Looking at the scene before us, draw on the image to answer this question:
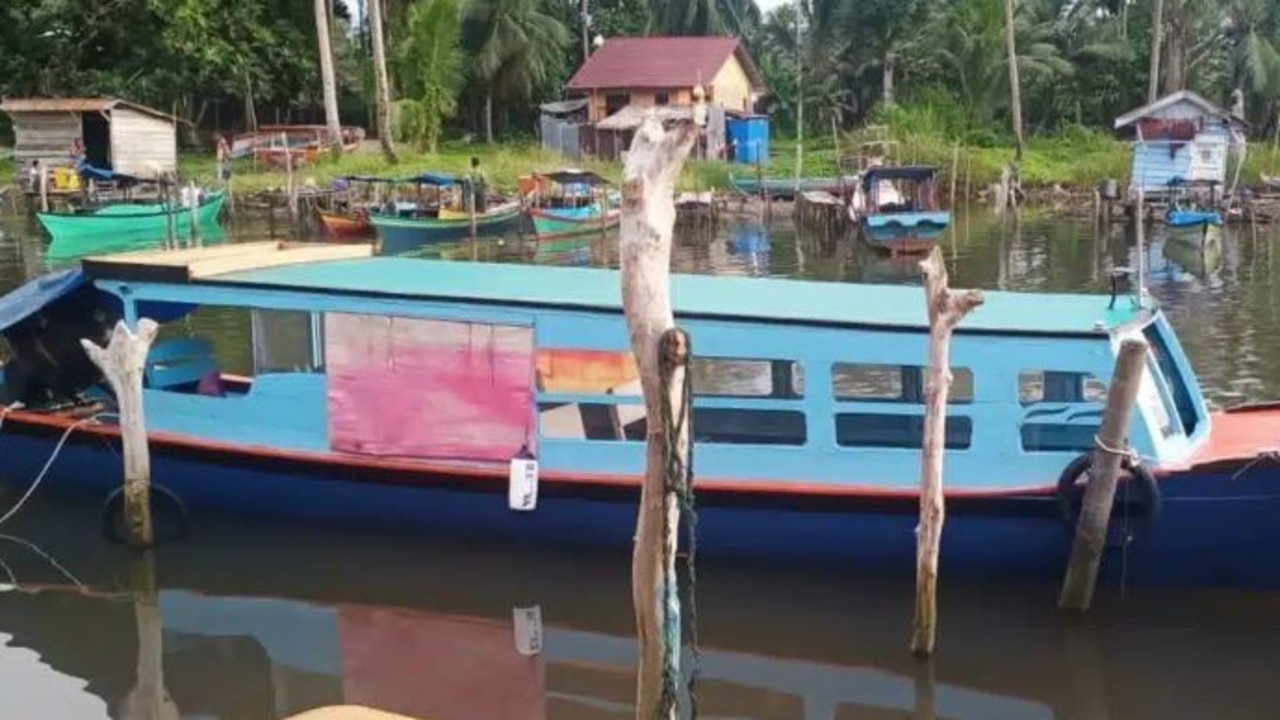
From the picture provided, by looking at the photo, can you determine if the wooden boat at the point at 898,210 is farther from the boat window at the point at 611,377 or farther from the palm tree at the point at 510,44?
the boat window at the point at 611,377

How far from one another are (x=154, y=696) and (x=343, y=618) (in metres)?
1.47

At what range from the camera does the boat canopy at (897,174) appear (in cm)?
3391

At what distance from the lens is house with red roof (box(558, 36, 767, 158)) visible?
49.4 m

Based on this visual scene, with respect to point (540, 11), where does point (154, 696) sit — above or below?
below

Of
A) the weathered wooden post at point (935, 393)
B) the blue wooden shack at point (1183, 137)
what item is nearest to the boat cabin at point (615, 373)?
the weathered wooden post at point (935, 393)

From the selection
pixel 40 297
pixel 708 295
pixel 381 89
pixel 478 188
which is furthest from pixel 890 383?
pixel 381 89

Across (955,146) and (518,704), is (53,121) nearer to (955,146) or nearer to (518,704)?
(955,146)

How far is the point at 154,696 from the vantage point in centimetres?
844

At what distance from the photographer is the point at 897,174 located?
33.9 meters

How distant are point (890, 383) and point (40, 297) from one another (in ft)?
22.2

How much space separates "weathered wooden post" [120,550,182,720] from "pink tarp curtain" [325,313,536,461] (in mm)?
1672

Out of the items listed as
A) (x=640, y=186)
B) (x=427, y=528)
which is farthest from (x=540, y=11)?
(x=640, y=186)

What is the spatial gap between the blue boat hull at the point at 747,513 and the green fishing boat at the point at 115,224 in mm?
23441

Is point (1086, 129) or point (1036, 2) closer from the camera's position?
point (1086, 129)
